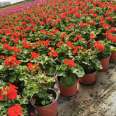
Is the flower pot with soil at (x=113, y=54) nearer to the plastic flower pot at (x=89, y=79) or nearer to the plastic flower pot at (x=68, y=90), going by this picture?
the plastic flower pot at (x=89, y=79)

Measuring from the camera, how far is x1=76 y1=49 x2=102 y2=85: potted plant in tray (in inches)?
197

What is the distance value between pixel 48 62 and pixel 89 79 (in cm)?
96

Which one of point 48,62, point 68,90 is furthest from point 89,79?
point 48,62

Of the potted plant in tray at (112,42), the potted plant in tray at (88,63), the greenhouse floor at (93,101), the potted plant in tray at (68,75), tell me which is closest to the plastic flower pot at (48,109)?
the greenhouse floor at (93,101)

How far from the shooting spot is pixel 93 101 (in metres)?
4.77

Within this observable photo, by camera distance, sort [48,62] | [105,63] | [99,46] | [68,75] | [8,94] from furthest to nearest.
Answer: [105,63] < [99,46] < [48,62] < [68,75] < [8,94]

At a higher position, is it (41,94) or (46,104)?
(41,94)

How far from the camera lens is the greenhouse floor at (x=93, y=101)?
4508mm

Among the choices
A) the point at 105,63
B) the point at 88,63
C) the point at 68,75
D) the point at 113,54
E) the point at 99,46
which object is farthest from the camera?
the point at 113,54

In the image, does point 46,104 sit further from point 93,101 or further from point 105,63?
point 105,63

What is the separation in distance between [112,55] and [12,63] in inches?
105

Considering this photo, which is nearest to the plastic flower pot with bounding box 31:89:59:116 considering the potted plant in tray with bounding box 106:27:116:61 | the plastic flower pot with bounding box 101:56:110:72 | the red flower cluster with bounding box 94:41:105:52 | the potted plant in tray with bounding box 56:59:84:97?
the potted plant in tray with bounding box 56:59:84:97

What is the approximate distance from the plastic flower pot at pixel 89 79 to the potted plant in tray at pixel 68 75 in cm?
36

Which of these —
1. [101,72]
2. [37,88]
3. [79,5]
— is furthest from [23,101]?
[79,5]
